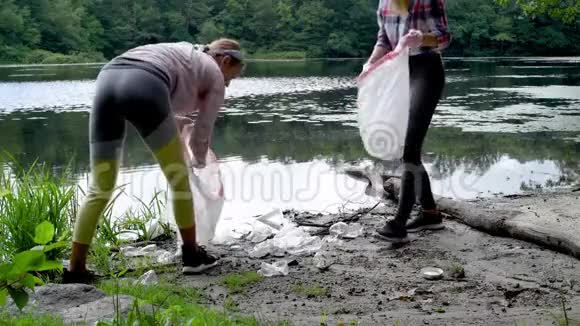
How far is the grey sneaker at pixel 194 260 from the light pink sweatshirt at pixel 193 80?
58 cm

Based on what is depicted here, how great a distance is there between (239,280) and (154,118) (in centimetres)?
109

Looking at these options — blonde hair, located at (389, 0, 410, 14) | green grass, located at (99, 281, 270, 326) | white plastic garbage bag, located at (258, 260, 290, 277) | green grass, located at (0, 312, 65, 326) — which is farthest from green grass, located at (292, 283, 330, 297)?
blonde hair, located at (389, 0, 410, 14)

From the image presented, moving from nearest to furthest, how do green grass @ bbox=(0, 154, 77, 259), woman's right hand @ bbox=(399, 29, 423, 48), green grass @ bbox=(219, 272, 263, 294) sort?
green grass @ bbox=(219, 272, 263, 294) → woman's right hand @ bbox=(399, 29, 423, 48) → green grass @ bbox=(0, 154, 77, 259)

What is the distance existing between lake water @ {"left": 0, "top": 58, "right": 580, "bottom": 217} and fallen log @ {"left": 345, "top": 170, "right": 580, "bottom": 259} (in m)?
1.27

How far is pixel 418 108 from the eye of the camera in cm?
433

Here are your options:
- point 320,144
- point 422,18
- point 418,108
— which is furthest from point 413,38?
point 320,144

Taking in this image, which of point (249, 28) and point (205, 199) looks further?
point (249, 28)

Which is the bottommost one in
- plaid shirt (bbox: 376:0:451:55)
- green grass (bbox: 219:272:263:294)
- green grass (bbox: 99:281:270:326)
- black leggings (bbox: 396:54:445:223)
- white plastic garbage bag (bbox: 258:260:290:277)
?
white plastic garbage bag (bbox: 258:260:290:277)

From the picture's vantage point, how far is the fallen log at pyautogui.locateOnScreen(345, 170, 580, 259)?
4.11 meters

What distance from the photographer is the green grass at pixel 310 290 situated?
11.5 feet

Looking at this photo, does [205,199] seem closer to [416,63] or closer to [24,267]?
[416,63]

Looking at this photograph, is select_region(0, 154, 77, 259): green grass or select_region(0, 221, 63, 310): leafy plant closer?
select_region(0, 221, 63, 310): leafy plant

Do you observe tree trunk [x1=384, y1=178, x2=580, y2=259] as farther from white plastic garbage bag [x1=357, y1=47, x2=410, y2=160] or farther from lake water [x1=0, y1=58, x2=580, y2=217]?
lake water [x1=0, y1=58, x2=580, y2=217]

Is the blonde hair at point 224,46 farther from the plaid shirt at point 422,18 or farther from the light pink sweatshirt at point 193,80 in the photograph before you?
the plaid shirt at point 422,18
